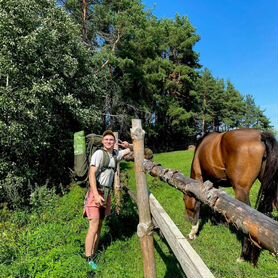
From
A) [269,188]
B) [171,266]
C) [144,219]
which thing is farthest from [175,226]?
[269,188]

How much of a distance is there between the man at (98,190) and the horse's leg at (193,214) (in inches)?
83.2

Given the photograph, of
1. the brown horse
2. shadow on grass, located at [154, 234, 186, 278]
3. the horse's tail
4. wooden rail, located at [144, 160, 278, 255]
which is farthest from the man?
the horse's tail

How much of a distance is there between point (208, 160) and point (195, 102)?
41.7 m

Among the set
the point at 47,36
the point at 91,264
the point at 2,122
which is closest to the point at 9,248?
the point at 91,264

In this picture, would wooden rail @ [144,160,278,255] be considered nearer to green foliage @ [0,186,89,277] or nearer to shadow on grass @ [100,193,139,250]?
green foliage @ [0,186,89,277]

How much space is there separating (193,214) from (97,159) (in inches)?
116

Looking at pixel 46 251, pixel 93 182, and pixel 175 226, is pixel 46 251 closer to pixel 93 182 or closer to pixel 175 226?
pixel 93 182

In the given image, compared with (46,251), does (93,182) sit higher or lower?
higher

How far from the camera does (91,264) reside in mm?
4781

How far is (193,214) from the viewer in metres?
7.10

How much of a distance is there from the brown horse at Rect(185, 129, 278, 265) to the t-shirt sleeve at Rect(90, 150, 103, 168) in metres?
1.32

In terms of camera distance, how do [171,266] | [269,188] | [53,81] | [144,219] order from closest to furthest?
[144,219]
[171,266]
[269,188]
[53,81]

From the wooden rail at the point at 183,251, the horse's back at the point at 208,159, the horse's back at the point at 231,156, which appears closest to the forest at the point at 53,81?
the horse's back at the point at 208,159

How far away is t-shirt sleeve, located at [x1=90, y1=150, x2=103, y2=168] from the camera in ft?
16.2
